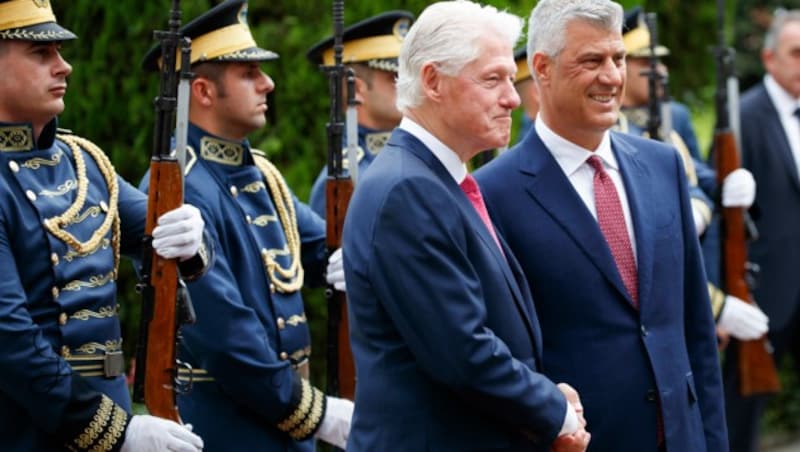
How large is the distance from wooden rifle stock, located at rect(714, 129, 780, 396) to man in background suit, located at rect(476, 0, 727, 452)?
11.2 feet

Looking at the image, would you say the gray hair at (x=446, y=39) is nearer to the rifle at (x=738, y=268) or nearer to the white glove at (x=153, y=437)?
the white glove at (x=153, y=437)

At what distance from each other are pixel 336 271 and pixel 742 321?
2.89 meters

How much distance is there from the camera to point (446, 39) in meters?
4.20

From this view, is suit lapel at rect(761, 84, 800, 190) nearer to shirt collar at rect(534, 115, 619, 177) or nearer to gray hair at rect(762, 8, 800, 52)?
gray hair at rect(762, 8, 800, 52)

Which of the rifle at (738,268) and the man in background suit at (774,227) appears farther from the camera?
the man in background suit at (774,227)

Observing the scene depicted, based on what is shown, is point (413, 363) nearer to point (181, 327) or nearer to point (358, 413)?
point (358, 413)

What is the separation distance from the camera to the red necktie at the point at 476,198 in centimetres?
429

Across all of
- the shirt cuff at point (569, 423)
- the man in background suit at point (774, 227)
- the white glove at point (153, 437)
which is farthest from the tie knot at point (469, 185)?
the man in background suit at point (774, 227)

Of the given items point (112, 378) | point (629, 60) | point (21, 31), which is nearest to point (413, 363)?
point (112, 378)

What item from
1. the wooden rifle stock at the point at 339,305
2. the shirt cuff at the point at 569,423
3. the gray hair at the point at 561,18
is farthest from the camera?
the wooden rifle stock at the point at 339,305

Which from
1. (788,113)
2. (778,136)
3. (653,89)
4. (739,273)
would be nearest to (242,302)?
(653,89)

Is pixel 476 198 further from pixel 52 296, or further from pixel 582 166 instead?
pixel 52 296

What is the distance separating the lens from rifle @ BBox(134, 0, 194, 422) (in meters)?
4.96

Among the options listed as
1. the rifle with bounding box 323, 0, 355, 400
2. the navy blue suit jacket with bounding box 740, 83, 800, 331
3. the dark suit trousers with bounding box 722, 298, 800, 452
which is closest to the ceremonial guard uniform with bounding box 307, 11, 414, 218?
the rifle with bounding box 323, 0, 355, 400
